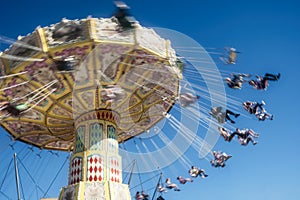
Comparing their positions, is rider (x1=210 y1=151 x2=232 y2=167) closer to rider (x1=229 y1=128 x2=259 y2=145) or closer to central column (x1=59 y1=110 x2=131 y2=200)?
rider (x1=229 y1=128 x2=259 y2=145)

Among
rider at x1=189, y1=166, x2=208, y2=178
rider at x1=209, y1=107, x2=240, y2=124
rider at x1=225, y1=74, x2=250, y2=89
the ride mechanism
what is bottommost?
rider at x1=189, y1=166, x2=208, y2=178

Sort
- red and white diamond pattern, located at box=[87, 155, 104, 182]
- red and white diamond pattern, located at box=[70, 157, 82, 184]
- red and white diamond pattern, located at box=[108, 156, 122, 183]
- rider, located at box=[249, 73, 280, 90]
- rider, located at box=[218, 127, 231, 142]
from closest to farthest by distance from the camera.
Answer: rider, located at box=[249, 73, 280, 90] → rider, located at box=[218, 127, 231, 142] → red and white diamond pattern, located at box=[87, 155, 104, 182] → red and white diamond pattern, located at box=[70, 157, 82, 184] → red and white diamond pattern, located at box=[108, 156, 122, 183]

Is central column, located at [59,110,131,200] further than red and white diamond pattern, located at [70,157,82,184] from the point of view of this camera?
No

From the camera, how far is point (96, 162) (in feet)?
41.0

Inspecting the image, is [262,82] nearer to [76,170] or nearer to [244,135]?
[244,135]

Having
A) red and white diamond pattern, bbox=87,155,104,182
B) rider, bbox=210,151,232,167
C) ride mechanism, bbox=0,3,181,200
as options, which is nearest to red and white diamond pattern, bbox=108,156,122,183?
ride mechanism, bbox=0,3,181,200

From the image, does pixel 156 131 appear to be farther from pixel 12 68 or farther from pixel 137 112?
pixel 12 68

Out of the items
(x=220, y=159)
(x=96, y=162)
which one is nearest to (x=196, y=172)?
(x=220, y=159)

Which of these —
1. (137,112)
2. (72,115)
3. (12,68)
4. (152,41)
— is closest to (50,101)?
(72,115)

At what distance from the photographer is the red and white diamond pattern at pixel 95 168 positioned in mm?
12340

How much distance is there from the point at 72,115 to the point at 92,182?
315 centimetres

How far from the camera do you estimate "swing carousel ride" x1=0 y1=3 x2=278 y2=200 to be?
10.8m

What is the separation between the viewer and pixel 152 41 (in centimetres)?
1143

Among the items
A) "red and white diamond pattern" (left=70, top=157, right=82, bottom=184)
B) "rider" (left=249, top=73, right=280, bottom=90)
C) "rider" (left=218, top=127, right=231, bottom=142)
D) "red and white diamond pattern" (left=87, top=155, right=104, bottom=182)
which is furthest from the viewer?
"red and white diamond pattern" (left=70, top=157, right=82, bottom=184)
